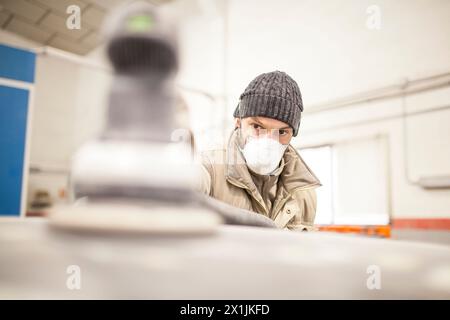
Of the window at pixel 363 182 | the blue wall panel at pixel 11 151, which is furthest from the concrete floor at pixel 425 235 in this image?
the blue wall panel at pixel 11 151

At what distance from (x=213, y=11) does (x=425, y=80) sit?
162 centimetres

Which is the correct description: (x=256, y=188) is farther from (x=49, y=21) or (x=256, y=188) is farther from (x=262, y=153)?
(x=49, y=21)

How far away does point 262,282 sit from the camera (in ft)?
0.52

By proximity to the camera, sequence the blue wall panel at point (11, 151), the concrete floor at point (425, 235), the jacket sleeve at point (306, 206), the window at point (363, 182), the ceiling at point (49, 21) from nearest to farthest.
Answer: the ceiling at point (49, 21) < the blue wall panel at point (11, 151) < the jacket sleeve at point (306, 206) < the concrete floor at point (425, 235) < the window at point (363, 182)

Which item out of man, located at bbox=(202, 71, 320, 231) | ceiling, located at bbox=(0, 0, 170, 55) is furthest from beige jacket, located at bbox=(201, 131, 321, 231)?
ceiling, located at bbox=(0, 0, 170, 55)

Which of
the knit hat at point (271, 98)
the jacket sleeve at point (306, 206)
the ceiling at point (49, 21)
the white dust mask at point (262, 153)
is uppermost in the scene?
the ceiling at point (49, 21)

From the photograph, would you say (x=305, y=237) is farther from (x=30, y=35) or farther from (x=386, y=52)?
(x=386, y=52)

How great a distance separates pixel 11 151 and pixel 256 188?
0.30m

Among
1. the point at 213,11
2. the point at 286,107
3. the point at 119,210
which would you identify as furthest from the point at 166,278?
the point at 213,11

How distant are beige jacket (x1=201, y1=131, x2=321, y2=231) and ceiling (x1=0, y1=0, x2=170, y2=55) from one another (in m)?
0.14

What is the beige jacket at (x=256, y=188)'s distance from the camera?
0.40 m

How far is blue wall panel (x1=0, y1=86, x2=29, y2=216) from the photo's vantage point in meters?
0.39

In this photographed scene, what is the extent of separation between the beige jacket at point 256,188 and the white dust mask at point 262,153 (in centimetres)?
3

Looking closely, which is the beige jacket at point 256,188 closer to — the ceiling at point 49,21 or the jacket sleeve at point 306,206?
the jacket sleeve at point 306,206
